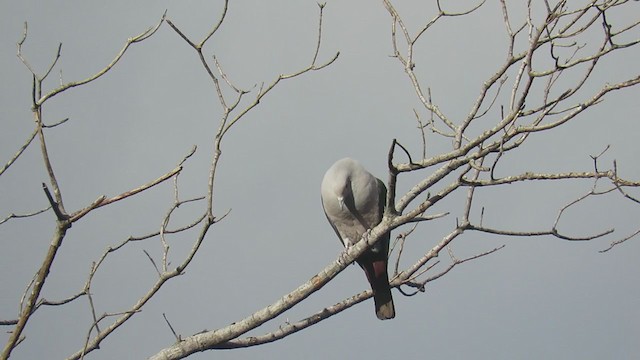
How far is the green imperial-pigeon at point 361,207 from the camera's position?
25.8ft

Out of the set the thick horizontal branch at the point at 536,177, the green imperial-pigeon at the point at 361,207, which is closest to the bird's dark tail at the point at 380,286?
the green imperial-pigeon at the point at 361,207

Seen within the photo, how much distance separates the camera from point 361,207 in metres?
7.95

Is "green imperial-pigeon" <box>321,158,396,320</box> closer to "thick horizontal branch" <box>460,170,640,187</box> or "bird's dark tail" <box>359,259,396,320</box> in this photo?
"bird's dark tail" <box>359,259,396,320</box>

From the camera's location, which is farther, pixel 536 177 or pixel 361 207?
pixel 361 207

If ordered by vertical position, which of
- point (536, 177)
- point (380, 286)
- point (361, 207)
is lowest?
point (536, 177)

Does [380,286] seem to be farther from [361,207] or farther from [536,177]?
[536,177]

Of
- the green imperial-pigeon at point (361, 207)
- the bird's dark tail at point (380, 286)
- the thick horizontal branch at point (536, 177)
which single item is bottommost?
the thick horizontal branch at point (536, 177)

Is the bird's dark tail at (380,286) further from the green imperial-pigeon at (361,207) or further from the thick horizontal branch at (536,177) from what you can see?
the thick horizontal branch at (536,177)

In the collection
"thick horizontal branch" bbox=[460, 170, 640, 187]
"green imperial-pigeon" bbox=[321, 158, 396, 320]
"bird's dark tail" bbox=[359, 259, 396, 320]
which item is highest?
"green imperial-pigeon" bbox=[321, 158, 396, 320]

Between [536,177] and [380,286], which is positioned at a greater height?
[380,286]

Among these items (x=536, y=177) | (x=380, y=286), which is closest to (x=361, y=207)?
(x=380, y=286)

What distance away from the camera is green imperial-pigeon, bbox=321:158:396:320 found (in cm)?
786

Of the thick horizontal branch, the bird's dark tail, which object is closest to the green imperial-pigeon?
the bird's dark tail

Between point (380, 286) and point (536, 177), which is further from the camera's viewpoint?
point (380, 286)
